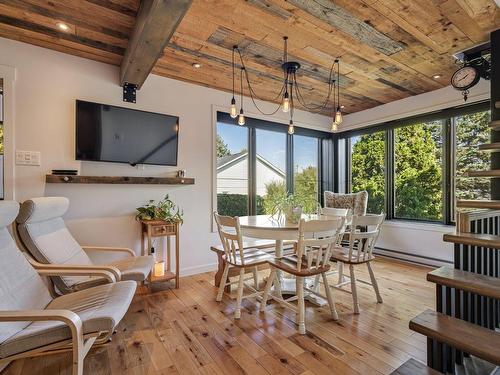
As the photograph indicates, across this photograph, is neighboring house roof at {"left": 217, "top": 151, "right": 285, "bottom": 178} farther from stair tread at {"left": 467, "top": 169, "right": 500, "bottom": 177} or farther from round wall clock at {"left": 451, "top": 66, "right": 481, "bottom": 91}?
stair tread at {"left": 467, "top": 169, "right": 500, "bottom": 177}

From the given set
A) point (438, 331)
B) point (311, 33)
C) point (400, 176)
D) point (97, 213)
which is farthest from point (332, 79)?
point (97, 213)

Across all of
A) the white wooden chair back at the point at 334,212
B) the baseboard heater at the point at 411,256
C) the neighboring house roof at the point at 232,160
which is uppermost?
the neighboring house roof at the point at 232,160

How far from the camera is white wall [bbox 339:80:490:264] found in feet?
11.6

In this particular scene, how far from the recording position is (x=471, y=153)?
3.53m

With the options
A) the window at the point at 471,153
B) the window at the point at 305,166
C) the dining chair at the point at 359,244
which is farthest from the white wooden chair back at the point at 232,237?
the window at the point at 471,153

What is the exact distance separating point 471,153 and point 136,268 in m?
4.34

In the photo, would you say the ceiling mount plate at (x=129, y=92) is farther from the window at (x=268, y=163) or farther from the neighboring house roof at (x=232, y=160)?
the window at (x=268, y=163)

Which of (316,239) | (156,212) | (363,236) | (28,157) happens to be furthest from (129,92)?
(363,236)

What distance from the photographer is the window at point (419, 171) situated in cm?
385

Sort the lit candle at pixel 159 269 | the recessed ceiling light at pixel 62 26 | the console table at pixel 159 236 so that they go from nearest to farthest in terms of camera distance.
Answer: the recessed ceiling light at pixel 62 26 → the console table at pixel 159 236 → the lit candle at pixel 159 269

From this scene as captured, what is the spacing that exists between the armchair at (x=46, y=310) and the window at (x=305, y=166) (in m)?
3.48

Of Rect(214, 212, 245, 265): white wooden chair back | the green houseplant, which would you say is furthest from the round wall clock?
the green houseplant

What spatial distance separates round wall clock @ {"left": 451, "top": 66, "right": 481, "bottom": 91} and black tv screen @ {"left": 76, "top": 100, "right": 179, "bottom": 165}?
3243 mm

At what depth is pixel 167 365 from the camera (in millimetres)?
1686
